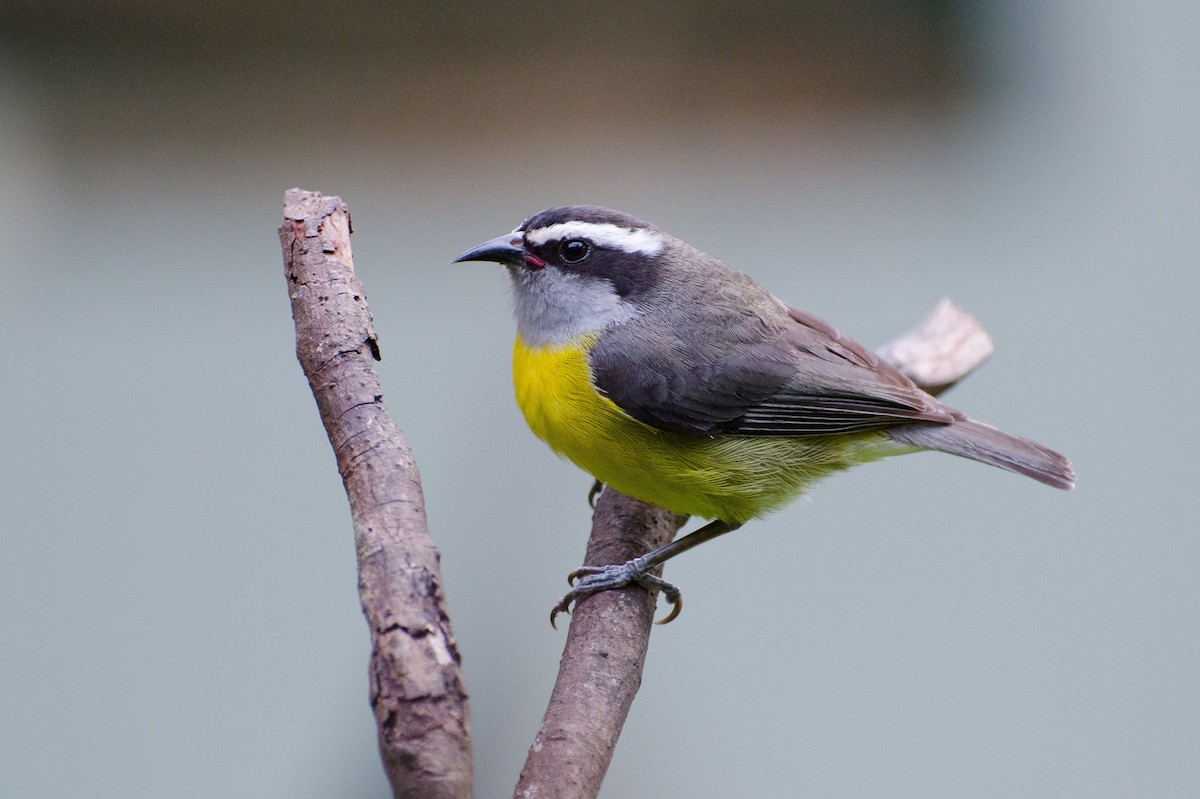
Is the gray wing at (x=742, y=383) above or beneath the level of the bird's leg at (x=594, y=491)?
above

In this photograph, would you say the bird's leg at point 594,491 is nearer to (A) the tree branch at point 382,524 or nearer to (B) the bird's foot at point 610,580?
(B) the bird's foot at point 610,580

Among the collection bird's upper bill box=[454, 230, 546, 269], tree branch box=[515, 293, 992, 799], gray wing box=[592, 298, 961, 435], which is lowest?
tree branch box=[515, 293, 992, 799]

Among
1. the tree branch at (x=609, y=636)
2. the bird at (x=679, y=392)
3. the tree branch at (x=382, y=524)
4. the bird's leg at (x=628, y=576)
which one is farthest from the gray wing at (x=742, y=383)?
the tree branch at (x=382, y=524)

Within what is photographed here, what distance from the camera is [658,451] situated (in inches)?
121

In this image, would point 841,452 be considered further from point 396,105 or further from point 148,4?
point 148,4

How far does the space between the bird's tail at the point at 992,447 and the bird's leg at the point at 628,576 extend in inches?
29.3

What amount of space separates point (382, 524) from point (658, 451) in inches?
51.9

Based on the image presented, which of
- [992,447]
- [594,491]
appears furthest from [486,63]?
[992,447]

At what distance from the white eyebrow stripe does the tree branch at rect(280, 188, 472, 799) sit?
87 centimetres

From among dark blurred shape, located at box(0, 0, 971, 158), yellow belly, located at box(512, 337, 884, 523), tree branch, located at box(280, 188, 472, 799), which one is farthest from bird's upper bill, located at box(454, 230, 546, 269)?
dark blurred shape, located at box(0, 0, 971, 158)

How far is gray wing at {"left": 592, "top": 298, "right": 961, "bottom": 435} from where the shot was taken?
119 inches

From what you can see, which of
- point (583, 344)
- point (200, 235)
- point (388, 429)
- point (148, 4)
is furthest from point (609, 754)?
point (148, 4)

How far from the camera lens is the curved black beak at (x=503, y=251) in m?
3.19

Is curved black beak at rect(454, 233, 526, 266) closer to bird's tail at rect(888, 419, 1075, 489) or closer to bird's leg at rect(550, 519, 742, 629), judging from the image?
bird's leg at rect(550, 519, 742, 629)
